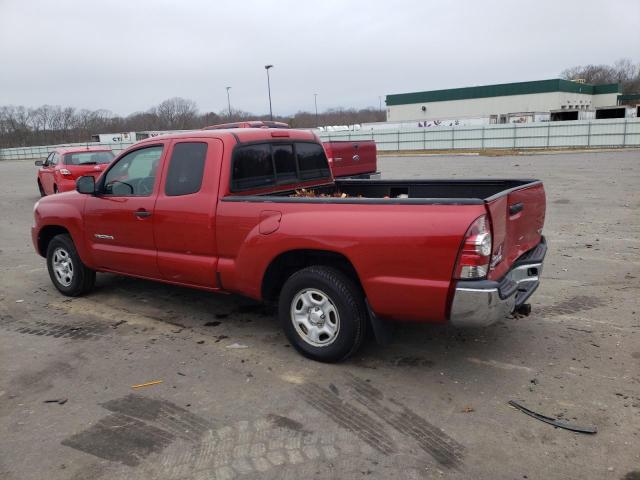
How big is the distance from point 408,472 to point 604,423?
1.35m

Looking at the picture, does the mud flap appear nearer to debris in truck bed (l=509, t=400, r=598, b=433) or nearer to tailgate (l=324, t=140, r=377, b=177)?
debris in truck bed (l=509, t=400, r=598, b=433)

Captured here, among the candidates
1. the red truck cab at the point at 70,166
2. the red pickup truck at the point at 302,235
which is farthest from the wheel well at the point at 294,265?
the red truck cab at the point at 70,166

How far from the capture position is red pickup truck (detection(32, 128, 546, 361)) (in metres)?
3.48

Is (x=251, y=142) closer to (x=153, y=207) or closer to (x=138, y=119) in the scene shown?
(x=153, y=207)

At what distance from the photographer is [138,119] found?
92.6 meters

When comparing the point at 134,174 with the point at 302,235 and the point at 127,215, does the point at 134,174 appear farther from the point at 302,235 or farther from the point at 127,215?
the point at 302,235

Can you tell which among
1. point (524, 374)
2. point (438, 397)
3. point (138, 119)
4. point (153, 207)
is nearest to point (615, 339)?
point (524, 374)

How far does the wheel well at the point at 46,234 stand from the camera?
6.27m

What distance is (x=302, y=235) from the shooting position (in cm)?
399

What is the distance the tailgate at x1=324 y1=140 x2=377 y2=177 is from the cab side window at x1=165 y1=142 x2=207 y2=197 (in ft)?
22.4

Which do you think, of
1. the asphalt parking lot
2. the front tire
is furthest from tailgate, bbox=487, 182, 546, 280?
the front tire

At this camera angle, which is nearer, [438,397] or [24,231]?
[438,397]

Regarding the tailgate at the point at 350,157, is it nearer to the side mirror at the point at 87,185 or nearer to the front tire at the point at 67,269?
the front tire at the point at 67,269

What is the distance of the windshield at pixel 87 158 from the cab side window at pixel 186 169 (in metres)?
10.6
